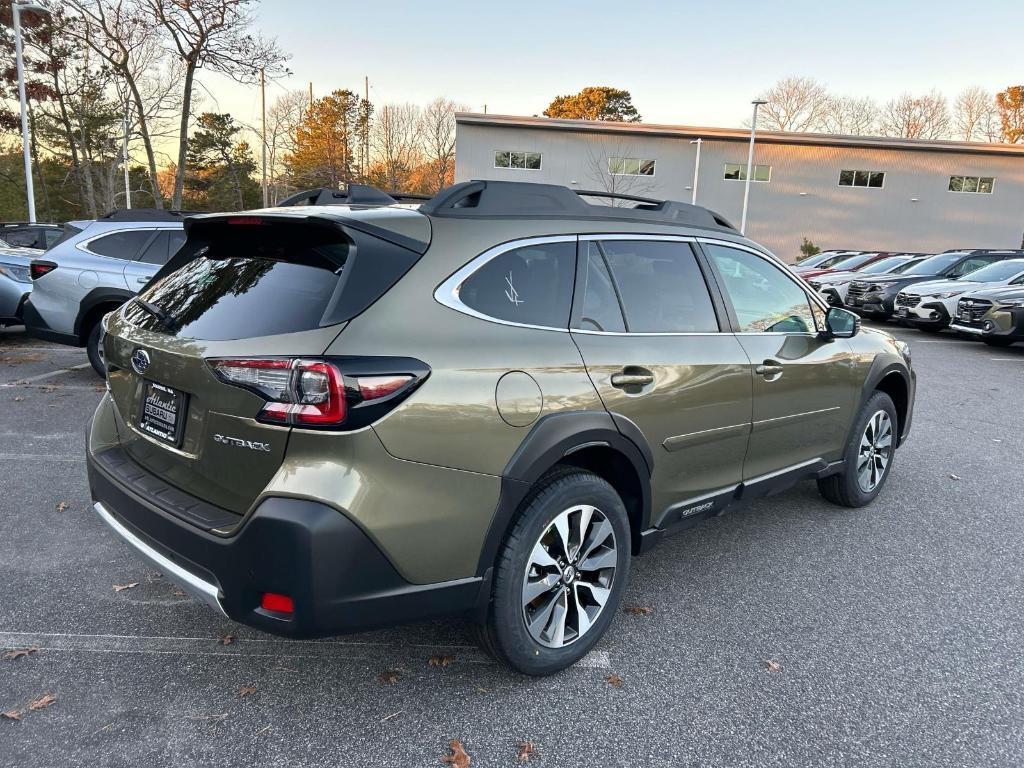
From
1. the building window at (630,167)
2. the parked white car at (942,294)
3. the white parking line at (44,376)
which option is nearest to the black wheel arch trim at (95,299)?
the white parking line at (44,376)

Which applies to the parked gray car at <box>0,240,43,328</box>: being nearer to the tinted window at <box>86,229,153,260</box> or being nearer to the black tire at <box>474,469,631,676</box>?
the tinted window at <box>86,229,153,260</box>

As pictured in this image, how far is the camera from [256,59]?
26.6 meters

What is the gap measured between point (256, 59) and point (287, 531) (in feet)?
95.1

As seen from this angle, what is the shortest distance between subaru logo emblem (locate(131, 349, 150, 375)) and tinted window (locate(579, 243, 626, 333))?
1.64 meters

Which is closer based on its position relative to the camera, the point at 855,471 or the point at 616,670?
the point at 616,670

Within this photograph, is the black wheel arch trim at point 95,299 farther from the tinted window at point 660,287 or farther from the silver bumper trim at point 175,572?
the tinted window at point 660,287

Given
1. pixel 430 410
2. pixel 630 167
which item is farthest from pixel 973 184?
pixel 430 410

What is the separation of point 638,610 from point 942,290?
13.4 metres

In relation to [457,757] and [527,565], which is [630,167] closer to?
[527,565]

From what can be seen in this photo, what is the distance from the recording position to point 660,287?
10.5 ft

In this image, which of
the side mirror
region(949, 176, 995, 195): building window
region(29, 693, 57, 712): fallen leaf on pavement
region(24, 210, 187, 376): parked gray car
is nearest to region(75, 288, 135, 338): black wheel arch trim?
region(24, 210, 187, 376): parked gray car

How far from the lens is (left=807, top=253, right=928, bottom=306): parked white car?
56.7 feet

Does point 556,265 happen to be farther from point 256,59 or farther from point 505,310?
point 256,59

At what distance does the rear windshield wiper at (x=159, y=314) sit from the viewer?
2641mm
